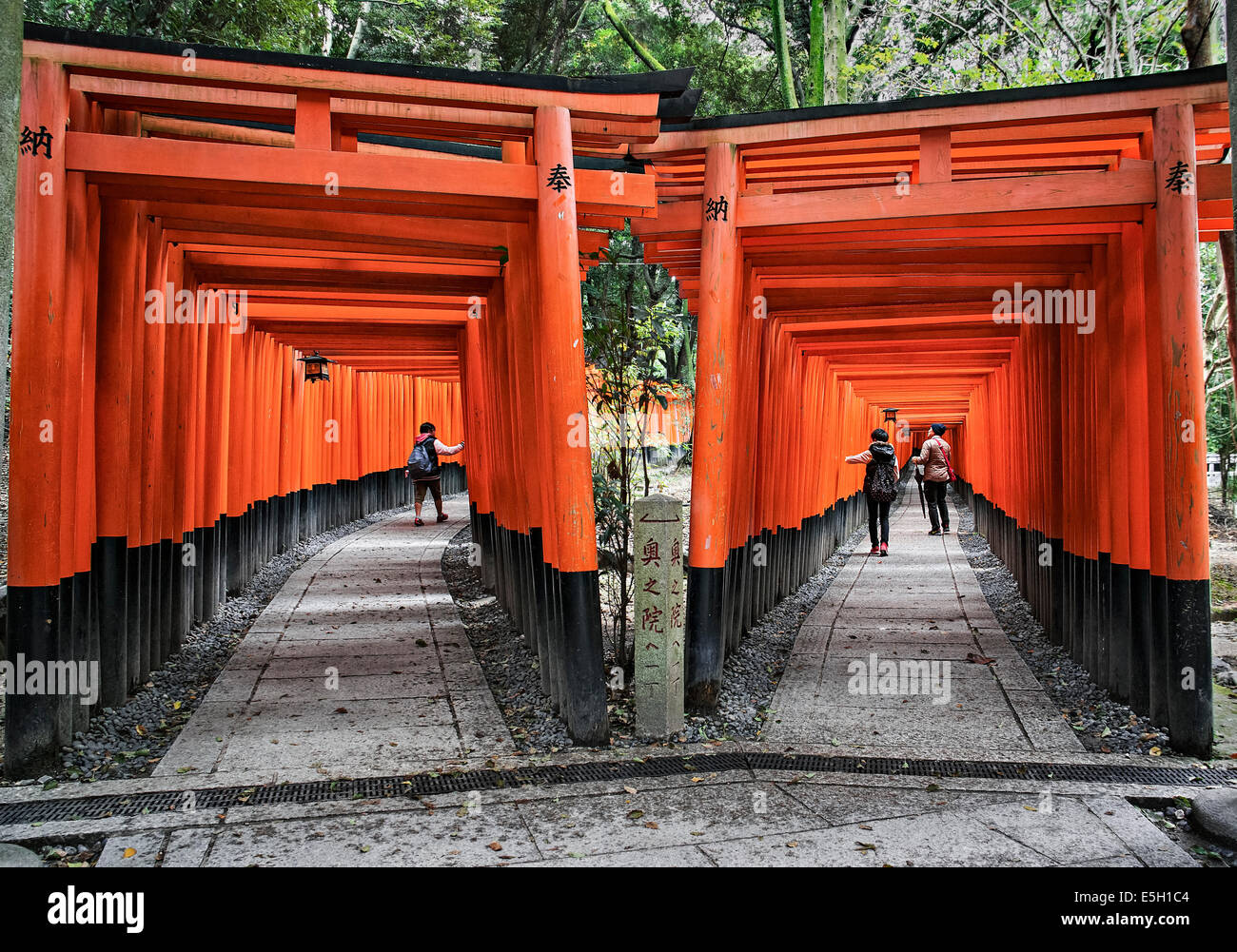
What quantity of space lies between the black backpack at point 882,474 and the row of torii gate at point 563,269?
4.37 meters

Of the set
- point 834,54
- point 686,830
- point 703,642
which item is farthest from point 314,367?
point 686,830

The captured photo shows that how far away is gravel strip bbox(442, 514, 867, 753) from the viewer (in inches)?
195

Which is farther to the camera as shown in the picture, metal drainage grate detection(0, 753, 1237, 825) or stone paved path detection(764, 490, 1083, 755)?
stone paved path detection(764, 490, 1083, 755)

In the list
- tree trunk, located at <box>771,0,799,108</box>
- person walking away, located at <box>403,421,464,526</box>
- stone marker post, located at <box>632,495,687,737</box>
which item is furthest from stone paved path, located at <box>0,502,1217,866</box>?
tree trunk, located at <box>771,0,799,108</box>

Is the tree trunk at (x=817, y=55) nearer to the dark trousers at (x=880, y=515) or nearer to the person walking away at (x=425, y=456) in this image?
the dark trousers at (x=880, y=515)

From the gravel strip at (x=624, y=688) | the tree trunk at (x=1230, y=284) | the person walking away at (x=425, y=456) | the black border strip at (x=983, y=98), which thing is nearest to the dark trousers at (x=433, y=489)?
the person walking away at (x=425, y=456)

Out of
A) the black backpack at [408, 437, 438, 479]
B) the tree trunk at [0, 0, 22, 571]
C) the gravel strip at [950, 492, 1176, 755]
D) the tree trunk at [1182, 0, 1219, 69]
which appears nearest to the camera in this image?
the tree trunk at [0, 0, 22, 571]

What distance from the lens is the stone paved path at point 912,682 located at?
16.2 ft

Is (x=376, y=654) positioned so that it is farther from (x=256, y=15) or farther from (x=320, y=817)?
(x=256, y=15)

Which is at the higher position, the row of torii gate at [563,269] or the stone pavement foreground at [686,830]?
the row of torii gate at [563,269]

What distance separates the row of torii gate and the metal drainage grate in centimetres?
41

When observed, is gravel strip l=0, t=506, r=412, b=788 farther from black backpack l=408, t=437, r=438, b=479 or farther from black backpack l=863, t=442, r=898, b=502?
black backpack l=863, t=442, r=898, b=502

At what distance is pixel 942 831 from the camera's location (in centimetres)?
359

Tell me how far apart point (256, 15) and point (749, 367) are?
8271 millimetres
